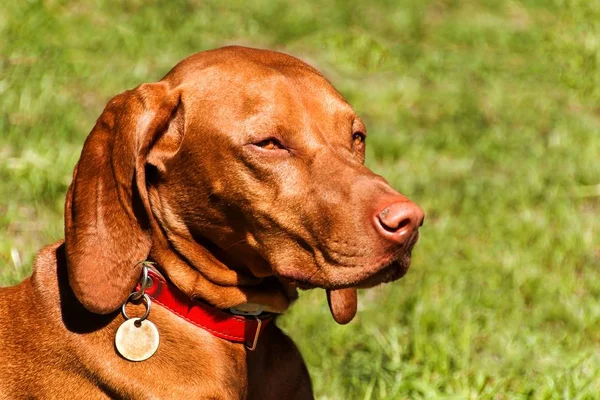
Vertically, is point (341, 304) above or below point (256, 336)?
below

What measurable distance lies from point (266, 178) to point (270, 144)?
0.43ft

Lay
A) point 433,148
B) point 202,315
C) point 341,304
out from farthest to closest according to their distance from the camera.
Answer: point 433,148, point 341,304, point 202,315

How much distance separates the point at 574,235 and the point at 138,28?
440 cm

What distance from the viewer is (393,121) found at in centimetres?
923

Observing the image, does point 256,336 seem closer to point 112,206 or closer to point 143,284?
point 143,284

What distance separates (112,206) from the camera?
377 cm

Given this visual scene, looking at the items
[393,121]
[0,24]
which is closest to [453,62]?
[393,121]

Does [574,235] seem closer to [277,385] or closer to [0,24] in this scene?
[277,385]

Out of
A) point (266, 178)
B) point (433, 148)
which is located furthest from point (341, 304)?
point (433, 148)

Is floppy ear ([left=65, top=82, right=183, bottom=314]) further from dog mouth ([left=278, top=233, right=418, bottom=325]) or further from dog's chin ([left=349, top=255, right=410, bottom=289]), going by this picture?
dog's chin ([left=349, top=255, right=410, bottom=289])

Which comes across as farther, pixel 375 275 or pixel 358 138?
pixel 358 138

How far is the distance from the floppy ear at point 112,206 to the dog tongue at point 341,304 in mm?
955

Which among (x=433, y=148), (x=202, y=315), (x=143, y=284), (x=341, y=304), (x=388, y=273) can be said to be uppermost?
(x=388, y=273)

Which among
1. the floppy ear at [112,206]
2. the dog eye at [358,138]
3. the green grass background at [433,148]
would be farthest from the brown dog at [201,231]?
the green grass background at [433,148]
